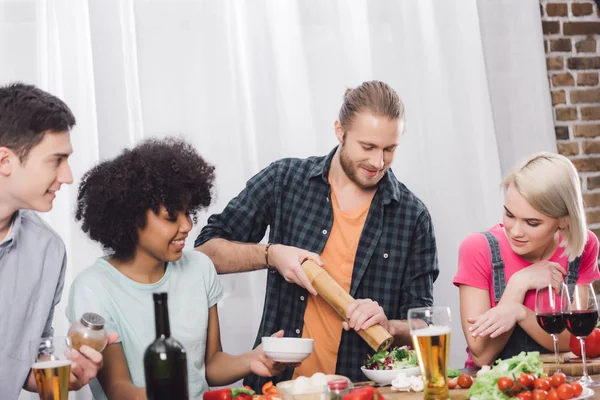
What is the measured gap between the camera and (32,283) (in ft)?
6.75

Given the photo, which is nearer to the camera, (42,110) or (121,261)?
(42,110)

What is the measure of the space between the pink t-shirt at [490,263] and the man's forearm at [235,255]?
2.25ft

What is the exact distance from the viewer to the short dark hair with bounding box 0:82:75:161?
6.19ft

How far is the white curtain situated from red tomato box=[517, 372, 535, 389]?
1.59 m

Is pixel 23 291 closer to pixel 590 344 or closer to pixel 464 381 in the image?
pixel 464 381

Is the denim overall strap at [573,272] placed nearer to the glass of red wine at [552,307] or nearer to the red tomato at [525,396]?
the glass of red wine at [552,307]

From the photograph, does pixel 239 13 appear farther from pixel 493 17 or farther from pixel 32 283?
pixel 32 283

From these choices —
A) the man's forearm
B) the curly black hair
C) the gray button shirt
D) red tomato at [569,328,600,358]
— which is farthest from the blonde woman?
the gray button shirt

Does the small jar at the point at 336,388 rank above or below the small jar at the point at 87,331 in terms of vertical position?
below

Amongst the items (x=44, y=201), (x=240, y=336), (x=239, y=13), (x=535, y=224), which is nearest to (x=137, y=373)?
(x=44, y=201)

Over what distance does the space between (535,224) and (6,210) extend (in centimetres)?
158

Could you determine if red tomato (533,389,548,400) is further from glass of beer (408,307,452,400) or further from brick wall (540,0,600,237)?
brick wall (540,0,600,237)

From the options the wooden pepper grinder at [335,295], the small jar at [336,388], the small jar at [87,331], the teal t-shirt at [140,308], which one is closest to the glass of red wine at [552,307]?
the wooden pepper grinder at [335,295]

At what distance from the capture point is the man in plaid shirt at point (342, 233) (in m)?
2.60
